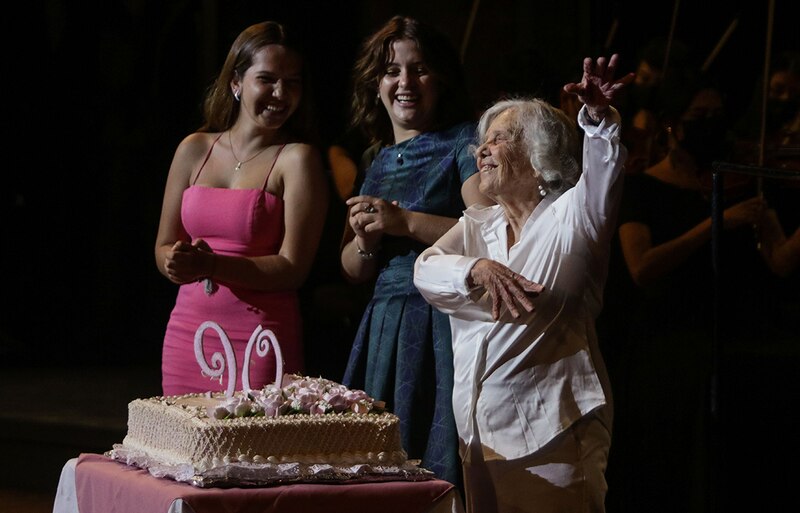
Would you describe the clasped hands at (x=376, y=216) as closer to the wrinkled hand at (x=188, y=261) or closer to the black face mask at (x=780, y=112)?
the wrinkled hand at (x=188, y=261)

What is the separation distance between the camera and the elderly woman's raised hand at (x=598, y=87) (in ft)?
8.48

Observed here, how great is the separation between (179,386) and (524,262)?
40.3 inches

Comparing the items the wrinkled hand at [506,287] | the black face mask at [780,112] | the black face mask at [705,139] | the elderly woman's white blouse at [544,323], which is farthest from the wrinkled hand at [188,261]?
the black face mask at [780,112]

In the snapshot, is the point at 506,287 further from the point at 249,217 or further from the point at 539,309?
the point at 249,217

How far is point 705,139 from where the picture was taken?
13.2ft

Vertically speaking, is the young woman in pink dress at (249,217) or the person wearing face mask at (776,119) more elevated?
the person wearing face mask at (776,119)

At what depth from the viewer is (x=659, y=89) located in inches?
170

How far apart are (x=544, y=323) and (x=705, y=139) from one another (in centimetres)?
153

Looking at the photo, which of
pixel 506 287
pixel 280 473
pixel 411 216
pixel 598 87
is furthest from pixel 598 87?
pixel 280 473

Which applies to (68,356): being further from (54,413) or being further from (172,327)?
(172,327)

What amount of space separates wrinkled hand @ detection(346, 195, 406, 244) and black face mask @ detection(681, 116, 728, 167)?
1.23 m

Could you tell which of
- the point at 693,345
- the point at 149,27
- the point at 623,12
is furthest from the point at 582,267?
the point at 149,27

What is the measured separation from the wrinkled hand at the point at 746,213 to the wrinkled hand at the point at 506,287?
152 centimetres

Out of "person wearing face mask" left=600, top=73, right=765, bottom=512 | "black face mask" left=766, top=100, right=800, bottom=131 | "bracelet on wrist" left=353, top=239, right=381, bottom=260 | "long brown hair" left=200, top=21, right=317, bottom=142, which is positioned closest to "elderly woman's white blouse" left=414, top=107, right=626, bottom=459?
"bracelet on wrist" left=353, top=239, right=381, bottom=260
